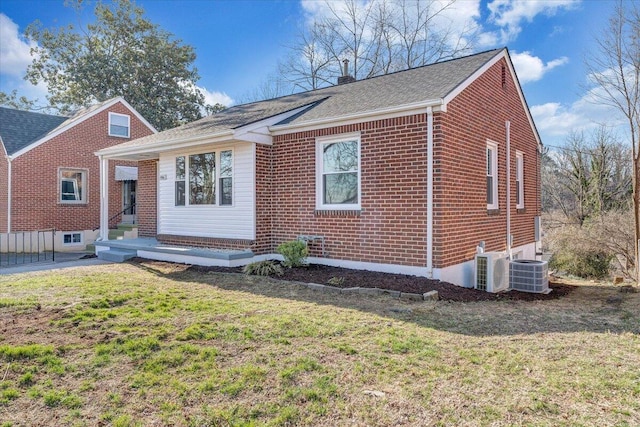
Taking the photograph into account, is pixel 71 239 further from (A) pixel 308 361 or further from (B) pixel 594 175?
(B) pixel 594 175

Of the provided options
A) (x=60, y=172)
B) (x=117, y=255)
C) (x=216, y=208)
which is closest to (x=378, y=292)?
(x=216, y=208)

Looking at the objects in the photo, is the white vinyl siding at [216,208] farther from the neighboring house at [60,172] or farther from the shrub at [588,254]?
the shrub at [588,254]

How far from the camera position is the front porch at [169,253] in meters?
9.27

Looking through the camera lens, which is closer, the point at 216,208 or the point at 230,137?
the point at 230,137

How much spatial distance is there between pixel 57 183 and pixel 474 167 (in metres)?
15.6

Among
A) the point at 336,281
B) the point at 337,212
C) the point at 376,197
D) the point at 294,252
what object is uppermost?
the point at 376,197

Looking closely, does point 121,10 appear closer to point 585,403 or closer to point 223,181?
point 223,181

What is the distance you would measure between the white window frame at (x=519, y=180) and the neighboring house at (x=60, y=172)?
14.7m

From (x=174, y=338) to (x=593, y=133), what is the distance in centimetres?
2271

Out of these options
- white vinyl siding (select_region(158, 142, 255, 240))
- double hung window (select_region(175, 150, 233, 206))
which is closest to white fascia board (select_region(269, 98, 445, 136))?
white vinyl siding (select_region(158, 142, 255, 240))

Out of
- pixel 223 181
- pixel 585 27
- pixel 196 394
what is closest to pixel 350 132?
pixel 223 181

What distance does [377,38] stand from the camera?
24641mm

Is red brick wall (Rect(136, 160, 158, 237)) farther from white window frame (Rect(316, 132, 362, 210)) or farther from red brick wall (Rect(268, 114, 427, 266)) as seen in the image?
white window frame (Rect(316, 132, 362, 210))

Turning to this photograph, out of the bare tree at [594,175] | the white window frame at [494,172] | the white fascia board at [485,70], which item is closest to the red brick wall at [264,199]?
the white fascia board at [485,70]
